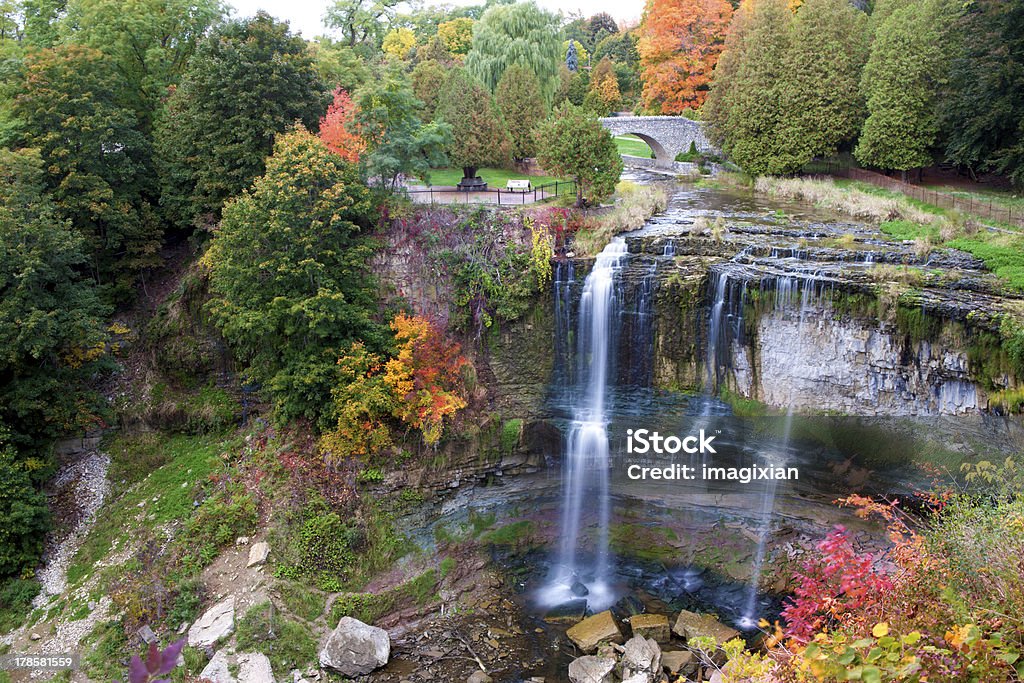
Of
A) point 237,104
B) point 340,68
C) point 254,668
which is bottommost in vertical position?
point 254,668

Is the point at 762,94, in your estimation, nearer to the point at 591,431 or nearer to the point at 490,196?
the point at 490,196

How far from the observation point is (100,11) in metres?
23.7

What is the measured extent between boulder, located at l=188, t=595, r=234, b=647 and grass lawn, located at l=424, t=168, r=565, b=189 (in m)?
19.8

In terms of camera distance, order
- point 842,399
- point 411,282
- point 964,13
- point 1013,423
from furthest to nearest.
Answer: point 964,13
point 411,282
point 842,399
point 1013,423

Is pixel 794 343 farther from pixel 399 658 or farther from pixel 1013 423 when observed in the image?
pixel 399 658

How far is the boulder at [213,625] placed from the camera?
590 inches

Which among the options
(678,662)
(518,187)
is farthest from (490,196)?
(678,662)

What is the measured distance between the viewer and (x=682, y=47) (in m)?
44.1

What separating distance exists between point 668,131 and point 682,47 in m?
5.78

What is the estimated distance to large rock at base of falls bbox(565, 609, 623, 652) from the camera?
53.5 feet

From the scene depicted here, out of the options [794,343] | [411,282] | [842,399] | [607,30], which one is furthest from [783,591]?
[607,30]

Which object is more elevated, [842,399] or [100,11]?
[100,11]

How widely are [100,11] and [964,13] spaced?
30.2m

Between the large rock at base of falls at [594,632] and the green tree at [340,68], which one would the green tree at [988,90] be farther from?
the green tree at [340,68]
